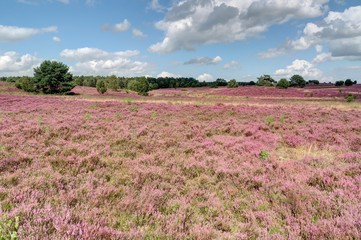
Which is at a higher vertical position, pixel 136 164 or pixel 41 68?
pixel 41 68

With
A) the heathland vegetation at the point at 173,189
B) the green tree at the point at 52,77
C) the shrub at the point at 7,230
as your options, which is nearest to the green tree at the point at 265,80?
the green tree at the point at 52,77

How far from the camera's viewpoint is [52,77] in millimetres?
62938

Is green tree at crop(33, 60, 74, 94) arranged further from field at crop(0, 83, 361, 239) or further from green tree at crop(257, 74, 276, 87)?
green tree at crop(257, 74, 276, 87)

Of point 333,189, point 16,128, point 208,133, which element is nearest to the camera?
point 333,189

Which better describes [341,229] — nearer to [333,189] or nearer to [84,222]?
[333,189]

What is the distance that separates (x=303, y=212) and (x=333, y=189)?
170 centimetres

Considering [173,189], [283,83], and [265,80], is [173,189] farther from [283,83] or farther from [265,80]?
[265,80]

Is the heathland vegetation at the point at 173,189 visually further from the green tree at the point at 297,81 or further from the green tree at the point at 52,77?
the green tree at the point at 297,81

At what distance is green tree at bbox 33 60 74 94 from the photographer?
207ft

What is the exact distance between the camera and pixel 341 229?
4055 mm

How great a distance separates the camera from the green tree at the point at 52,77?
63.2m

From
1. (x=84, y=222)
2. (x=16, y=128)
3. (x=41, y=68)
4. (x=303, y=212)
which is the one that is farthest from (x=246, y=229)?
(x=41, y=68)

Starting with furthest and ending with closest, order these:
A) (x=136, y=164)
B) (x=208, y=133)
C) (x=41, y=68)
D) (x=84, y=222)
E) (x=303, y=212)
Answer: (x=41, y=68), (x=208, y=133), (x=136, y=164), (x=303, y=212), (x=84, y=222)

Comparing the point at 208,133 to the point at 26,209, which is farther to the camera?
the point at 208,133
